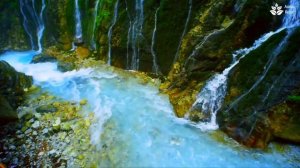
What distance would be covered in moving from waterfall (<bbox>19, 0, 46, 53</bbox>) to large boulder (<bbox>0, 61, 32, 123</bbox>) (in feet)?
15.4

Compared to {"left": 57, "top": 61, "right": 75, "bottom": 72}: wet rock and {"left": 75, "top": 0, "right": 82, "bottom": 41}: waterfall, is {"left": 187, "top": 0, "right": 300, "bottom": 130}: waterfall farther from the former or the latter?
{"left": 75, "top": 0, "right": 82, "bottom": 41}: waterfall

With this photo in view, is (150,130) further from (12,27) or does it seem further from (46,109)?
(12,27)

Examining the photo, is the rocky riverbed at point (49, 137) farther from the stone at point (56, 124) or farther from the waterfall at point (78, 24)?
the waterfall at point (78, 24)

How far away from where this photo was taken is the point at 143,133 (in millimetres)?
7051

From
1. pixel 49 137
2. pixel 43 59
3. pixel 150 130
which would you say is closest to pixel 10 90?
pixel 49 137

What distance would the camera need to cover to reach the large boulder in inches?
299

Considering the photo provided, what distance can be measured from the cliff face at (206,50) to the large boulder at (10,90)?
3.11 meters

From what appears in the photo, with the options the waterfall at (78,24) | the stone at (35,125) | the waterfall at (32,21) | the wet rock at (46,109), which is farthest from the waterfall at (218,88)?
the waterfall at (32,21)

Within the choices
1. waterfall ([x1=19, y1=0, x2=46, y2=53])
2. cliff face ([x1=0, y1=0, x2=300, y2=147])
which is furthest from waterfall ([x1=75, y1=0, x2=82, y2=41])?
waterfall ([x1=19, y1=0, x2=46, y2=53])

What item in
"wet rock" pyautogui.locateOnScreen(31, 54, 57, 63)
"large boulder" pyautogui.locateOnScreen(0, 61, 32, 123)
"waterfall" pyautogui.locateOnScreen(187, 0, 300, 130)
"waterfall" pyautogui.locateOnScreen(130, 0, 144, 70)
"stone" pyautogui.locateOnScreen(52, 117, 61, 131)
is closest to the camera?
"waterfall" pyautogui.locateOnScreen(187, 0, 300, 130)

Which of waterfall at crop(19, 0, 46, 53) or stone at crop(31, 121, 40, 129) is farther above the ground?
waterfall at crop(19, 0, 46, 53)

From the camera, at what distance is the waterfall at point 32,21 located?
1417 centimetres

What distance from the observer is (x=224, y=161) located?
6039 millimetres

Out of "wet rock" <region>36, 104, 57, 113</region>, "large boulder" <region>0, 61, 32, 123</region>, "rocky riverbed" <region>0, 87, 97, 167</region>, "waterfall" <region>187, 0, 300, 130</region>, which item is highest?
"waterfall" <region>187, 0, 300, 130</region>
